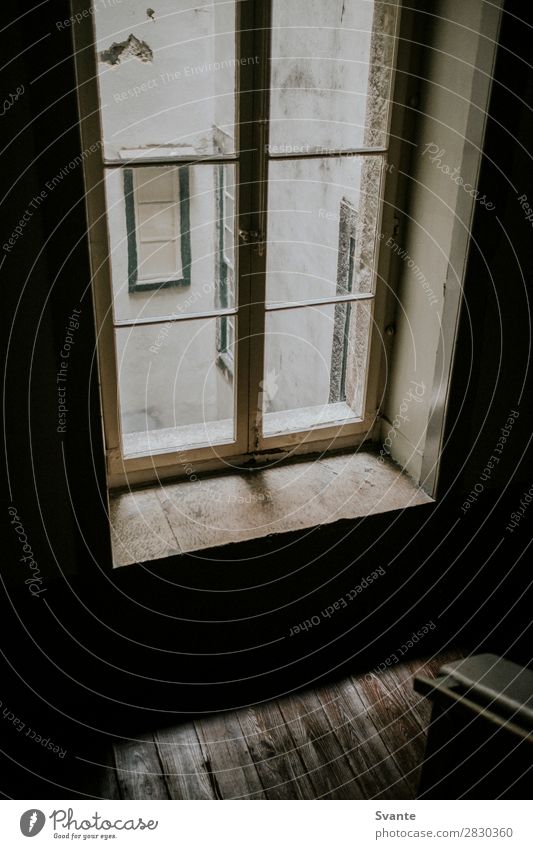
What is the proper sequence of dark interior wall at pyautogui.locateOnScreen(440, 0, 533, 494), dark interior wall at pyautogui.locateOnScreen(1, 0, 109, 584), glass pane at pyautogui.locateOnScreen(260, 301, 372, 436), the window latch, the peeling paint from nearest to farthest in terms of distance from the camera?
dark interior wall at pyautogui.locateOnScreen(1, 0, 109, 584), the peeling paint, dark interior wall at pyautogui.locateOnScreen(440, 0, 533, 494), the window latch, glass pane at pyautogui.locateOnScreen(260, 301, 372, 436)

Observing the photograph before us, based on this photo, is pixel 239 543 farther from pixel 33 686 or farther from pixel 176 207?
pixel 176 207

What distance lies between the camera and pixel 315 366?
2.24 m

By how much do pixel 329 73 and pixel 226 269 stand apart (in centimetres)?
51

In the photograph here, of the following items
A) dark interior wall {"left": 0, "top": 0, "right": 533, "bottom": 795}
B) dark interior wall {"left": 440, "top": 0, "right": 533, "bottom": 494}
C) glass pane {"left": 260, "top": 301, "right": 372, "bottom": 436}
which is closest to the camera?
dark interior wall {"left": 0, "top": 0, "right": 533, "bottom": 795}

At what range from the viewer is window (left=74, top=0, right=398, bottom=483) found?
1.78m

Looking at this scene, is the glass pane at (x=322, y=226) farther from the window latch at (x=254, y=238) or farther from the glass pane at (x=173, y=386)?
the glass pane at (x=173, y=386)

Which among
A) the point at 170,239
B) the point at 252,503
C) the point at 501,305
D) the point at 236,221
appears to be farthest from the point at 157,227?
the point at 501,305

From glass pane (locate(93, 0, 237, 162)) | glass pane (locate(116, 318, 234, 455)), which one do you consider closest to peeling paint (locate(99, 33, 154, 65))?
glass pane (locate(93, 0, 237, 162))

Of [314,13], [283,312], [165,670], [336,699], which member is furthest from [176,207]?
[336,699]

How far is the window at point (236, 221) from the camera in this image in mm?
1779

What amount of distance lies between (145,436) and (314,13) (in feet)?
3.54

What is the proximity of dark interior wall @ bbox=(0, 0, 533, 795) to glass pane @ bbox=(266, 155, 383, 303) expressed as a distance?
288mm
